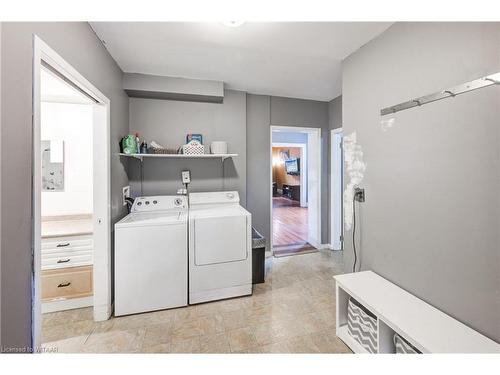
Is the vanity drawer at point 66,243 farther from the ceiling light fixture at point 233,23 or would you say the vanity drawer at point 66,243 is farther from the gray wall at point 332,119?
the gray wall at point 332,119

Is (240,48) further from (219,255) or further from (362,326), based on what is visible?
(362,326)

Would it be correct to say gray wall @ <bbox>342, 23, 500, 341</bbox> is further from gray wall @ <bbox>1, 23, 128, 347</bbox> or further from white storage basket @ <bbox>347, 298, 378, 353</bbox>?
gray wall @ <bbox>1, 23, 128, 347</bbox>

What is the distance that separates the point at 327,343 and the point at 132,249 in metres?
1.82

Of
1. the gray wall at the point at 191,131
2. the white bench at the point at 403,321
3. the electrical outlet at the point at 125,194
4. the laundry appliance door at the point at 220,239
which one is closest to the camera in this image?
the white bench at the point at 403,321

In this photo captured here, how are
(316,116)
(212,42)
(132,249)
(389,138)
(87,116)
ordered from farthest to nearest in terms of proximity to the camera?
(316,116) < (87,116) < (132,249) < (212,42) < (389,138)

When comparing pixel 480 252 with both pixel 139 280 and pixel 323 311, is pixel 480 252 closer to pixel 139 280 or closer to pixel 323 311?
pixel 323 311

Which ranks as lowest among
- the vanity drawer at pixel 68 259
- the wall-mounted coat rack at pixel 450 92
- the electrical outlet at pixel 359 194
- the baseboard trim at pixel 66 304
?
the baseboard trim at pixel 66 304

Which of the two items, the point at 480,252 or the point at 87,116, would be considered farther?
the point at 87,116

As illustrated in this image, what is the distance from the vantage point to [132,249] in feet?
6.61

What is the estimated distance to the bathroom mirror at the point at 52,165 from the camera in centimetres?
247

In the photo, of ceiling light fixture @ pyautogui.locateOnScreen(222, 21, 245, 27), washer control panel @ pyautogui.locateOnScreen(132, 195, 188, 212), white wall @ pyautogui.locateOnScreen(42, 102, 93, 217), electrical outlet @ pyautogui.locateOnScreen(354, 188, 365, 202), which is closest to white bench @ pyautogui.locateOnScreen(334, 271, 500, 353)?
electrical outlet @ pyautogui.locateOnScreen(354, 188, 365, 202)

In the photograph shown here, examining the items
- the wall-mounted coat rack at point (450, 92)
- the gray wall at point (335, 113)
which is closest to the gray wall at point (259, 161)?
the gray wall at point (335, 113)

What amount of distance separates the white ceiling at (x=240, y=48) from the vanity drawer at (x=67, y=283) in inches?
83.9
